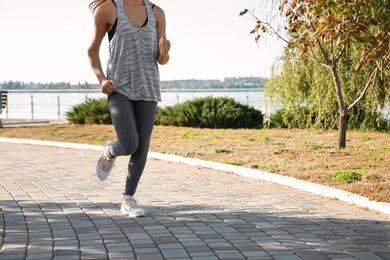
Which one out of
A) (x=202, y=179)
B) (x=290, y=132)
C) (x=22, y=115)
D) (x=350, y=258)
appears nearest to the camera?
(x=350, y=258)

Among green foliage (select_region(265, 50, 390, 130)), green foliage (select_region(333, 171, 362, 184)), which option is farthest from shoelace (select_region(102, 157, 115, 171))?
green foliage (select_region(265, 50, 390, 130))

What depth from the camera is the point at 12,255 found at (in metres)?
5.37

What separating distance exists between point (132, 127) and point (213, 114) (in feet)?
51.4

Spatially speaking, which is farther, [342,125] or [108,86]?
[342,125]

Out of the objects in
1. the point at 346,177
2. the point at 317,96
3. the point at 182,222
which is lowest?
the point at 182,222

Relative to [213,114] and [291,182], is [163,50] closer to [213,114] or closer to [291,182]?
[291,182]

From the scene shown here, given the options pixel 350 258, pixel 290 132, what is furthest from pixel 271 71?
pixel 350 258

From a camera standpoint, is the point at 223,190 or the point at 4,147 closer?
the point at 223,190

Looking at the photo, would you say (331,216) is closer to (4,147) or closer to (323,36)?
(323,36)

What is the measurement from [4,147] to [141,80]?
34.3ft

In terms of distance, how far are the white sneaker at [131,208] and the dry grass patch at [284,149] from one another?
8.09 ft

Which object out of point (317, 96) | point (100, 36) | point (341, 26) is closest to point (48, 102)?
point (317, 96)

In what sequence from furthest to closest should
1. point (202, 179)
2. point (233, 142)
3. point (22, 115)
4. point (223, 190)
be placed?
point (22, 115), point (233, 142), point (202, 179), point (223, 190)

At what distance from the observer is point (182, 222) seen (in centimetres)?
673
